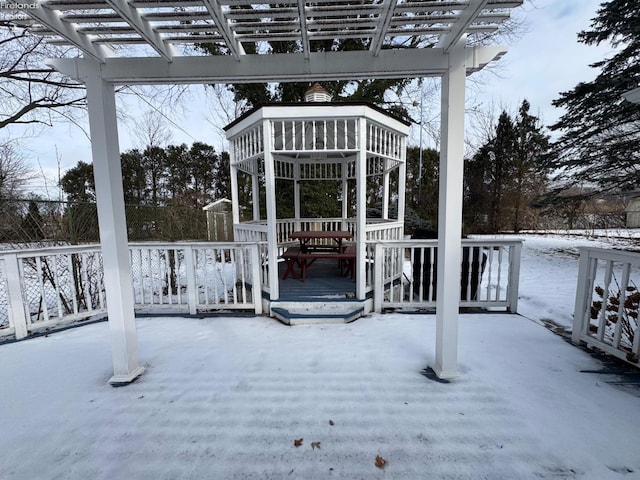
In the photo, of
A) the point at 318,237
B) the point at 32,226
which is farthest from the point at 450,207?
the point at 32,226

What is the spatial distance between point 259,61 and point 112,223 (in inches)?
64.1

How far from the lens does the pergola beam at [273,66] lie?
196 centimetres

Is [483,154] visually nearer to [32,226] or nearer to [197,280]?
[197,280]

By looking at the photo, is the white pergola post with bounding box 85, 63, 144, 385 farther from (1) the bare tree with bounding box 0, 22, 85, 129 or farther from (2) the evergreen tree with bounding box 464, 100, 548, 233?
(2) the evergreen tree with bounding box 464, 100, 548, 233

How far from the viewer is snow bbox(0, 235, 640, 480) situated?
4.77 ft

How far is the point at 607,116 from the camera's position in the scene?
6.97m

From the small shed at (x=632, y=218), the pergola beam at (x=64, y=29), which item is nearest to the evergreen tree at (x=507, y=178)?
the small shed at (x=632, y=218)

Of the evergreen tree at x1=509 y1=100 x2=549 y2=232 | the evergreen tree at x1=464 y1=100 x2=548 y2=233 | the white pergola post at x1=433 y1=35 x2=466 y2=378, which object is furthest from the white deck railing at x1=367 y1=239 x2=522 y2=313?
the evergreen tree at x1=509 y1=100 x2=549 y2=232

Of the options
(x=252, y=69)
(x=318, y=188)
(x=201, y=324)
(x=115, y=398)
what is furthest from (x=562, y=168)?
(x=115, y=398)

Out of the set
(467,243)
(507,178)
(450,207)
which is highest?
(507,178)

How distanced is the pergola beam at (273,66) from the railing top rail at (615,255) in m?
1.88

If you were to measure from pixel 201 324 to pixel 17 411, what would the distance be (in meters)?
1.59

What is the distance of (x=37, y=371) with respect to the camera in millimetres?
2373

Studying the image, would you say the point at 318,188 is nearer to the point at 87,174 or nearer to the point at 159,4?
the point at 159,4
